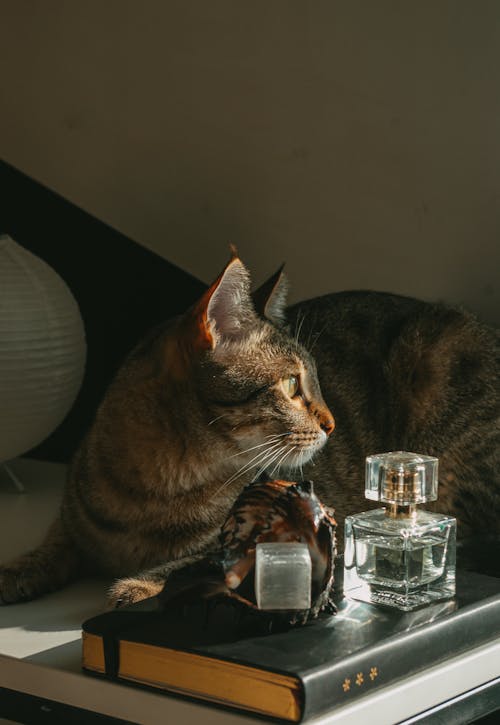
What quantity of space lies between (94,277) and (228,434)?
77 centimetres

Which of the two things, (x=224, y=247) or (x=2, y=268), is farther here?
(x=224, y=247)

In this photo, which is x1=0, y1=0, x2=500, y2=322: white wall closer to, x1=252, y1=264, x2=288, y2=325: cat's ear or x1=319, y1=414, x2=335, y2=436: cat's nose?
x1=252, y1=264, x2=288, y2=325: cat's ear

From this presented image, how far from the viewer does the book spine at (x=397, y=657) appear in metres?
0.81

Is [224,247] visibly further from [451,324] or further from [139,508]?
[139,508]

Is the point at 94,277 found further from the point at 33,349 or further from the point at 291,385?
the point at 291,385

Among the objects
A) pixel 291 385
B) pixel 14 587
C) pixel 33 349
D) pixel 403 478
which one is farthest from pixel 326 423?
pixel 33 349

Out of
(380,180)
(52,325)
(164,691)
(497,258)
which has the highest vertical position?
(380,180)

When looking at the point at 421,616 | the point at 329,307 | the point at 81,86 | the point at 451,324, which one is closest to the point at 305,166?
the point at 329,307

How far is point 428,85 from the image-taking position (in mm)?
1467

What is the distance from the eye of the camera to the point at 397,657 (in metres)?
0.87

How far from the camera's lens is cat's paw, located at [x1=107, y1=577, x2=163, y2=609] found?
107 cm

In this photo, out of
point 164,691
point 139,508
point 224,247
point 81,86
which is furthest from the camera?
point 81,86

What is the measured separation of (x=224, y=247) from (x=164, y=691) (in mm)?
958

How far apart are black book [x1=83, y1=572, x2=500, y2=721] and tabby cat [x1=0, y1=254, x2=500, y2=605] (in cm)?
17
